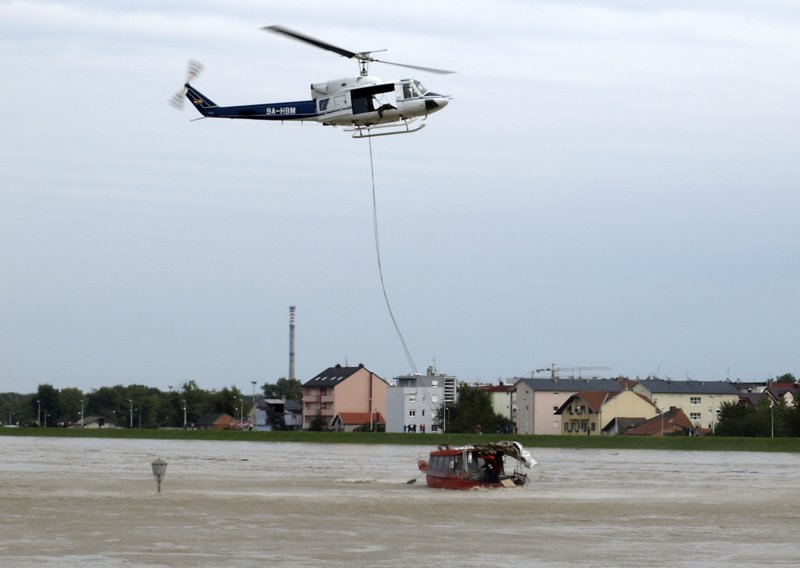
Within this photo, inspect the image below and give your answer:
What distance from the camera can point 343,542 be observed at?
114ft

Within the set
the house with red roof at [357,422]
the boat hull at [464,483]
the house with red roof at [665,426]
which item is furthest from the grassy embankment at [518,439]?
the boat hull at [464,483]

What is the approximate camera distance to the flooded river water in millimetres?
32094

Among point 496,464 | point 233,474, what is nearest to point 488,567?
point 496,464

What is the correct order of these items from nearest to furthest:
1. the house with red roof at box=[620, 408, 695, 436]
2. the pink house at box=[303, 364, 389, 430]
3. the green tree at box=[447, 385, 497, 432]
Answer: the house with red roof at box=[620, 408, 695, 436] → the green tree at box=[447, 385, 497, 432] → the pink house at box=[303, 364, 389, 430]

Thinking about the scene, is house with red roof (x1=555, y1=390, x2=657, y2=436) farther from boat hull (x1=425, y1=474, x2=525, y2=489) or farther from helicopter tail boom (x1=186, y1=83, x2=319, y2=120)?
helicopter tail boom (x1=186, y1=83, x2=319, y2=120)

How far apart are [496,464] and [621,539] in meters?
20.8

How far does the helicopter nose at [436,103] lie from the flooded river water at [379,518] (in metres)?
13.7

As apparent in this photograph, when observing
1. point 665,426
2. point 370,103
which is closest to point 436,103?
point 370,103

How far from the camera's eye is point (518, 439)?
121 metres

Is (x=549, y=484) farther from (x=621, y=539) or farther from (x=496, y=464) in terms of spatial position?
(x=621, y=539)

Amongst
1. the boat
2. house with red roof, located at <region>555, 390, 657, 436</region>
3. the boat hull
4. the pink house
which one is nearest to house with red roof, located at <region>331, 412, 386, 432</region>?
the pink house

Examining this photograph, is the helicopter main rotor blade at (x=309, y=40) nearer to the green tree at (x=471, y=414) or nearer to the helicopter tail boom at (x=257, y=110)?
the helicopter tail boom at (x=257, y=110)

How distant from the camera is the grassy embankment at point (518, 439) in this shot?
11225 centimetres

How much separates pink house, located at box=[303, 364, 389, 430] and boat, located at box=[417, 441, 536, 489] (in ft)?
382
